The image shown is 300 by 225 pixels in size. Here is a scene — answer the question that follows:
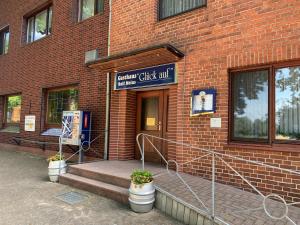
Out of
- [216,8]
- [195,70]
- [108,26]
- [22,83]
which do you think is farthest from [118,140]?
[22,83]

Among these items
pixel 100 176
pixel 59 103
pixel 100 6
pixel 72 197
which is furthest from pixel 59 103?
pixel 72 197

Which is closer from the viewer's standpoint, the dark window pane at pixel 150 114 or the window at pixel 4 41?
the dark window pane at pixel 150 114

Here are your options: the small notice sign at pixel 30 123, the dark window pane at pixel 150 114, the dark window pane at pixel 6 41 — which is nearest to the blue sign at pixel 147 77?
the dark window pane at pixel 150 114

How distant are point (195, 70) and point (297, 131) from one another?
7.42 feet

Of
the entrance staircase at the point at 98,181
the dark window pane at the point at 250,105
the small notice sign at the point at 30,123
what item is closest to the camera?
the dark window pane at the point at 250,105

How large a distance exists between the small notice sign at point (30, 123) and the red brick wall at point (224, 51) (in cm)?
630

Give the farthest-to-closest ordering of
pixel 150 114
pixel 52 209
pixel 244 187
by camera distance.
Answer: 1. pixel 150 114
2. pixel 244 187
3. pixel 52 209

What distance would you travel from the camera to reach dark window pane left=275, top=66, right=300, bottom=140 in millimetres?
4402

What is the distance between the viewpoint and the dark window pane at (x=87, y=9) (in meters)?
8.88

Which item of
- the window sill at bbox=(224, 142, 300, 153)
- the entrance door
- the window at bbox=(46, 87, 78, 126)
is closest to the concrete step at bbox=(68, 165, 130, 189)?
the entrance door

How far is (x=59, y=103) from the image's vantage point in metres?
9.70

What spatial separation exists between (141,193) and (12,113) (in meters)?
10.3

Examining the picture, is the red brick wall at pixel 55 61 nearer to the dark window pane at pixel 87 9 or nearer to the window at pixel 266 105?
the dark window pane at pixel 87 9

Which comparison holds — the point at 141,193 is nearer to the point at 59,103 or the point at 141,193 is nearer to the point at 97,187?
the point at 97,187
